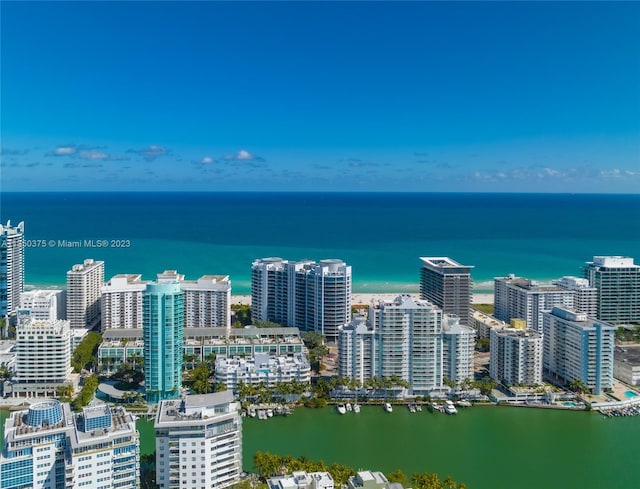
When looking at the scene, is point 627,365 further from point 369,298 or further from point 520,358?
point 369,298

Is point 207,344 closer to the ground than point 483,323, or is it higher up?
closer to the ground

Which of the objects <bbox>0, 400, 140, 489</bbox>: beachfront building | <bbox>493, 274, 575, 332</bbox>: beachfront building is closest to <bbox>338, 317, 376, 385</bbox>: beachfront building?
<bbox>493, 274, 575, 332</bbox>: beachfront building

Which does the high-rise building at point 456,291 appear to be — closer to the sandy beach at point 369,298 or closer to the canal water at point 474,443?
the sandy beach at point 369,298

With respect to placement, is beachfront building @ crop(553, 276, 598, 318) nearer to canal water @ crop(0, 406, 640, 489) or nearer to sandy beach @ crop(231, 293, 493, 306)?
sandy beach @ crop(231, 293, 493, 306)

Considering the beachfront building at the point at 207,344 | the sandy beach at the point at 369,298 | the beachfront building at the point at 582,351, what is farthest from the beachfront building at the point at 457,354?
the sandy beach at the point at 369,298

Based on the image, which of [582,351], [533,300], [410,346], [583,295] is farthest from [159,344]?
[583,295]

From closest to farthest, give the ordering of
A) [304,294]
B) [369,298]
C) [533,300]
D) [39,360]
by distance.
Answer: [39,360] < [533,300] < [304,294] < [369,298]

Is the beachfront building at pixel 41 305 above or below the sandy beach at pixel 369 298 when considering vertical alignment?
above
